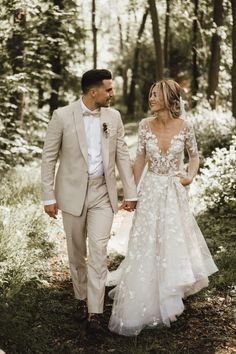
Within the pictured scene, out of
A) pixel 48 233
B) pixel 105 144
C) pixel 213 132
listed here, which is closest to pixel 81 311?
pixel 105 144

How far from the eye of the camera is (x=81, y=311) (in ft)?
17.5

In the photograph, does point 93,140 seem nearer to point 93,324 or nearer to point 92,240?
point 92,240

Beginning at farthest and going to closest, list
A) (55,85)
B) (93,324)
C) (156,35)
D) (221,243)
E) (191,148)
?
(55,85) → (156,35) → (221,243) → (191,148) → (93,324)

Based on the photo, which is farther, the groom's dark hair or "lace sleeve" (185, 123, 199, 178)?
"lace sleeve" (185, 123, 199, 178)

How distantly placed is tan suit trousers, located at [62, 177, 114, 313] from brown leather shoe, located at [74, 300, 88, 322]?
0.46ft

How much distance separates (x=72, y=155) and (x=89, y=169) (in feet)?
0.68

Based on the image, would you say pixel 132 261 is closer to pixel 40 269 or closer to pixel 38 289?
pixel 38 289

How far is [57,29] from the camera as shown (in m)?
10.3

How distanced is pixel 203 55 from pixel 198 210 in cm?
1616

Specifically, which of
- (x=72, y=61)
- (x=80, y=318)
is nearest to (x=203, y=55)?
(x=72, y=61)

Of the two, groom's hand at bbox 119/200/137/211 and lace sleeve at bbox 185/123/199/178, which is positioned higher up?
lace sleeve at bbox 185/123/199/178

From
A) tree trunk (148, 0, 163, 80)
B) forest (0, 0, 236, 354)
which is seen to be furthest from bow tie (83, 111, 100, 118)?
tree trunk (148, 0, 163, 80)

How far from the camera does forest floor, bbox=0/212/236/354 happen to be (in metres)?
4.41

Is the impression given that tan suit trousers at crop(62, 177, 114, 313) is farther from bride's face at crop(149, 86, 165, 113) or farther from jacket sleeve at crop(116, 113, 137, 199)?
bride's face at crop(149, 86, 165, 113)
